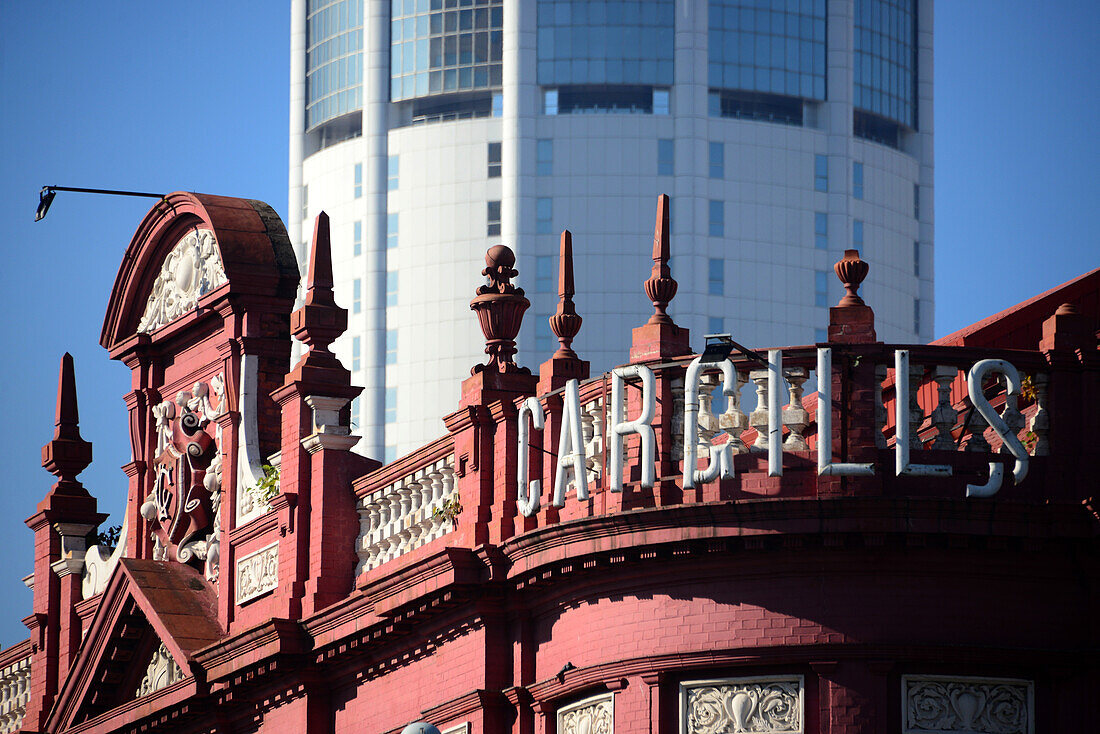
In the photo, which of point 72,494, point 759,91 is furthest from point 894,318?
point 72,494

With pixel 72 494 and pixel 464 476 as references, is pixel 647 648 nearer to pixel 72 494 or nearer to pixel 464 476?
pixel 464 476

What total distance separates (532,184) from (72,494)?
10299cm

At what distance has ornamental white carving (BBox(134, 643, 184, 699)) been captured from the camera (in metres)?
27.6

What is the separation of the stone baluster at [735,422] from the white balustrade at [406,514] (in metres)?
3.83

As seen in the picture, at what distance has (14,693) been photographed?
109 ft

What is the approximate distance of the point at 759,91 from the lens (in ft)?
452

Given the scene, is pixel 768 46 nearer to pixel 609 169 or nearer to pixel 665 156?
pixel 665 156

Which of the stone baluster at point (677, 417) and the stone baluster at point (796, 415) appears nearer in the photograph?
the stone baluster at point (796, 415)

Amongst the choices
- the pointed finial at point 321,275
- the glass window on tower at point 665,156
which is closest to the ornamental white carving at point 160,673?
the pointed finial at point 321,275

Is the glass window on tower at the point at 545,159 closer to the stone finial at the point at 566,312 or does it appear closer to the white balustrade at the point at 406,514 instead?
the white balustrade at the point at 406,514

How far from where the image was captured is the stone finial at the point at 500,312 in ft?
74.5

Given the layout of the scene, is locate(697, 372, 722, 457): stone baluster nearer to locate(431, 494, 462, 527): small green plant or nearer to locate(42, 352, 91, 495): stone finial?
locate(431, 494, 462, 527): small green plant

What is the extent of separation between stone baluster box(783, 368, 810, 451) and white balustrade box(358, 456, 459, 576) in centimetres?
429

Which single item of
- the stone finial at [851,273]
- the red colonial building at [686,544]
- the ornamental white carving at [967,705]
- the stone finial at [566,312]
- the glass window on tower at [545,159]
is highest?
the glass window on tower at [545,159]
